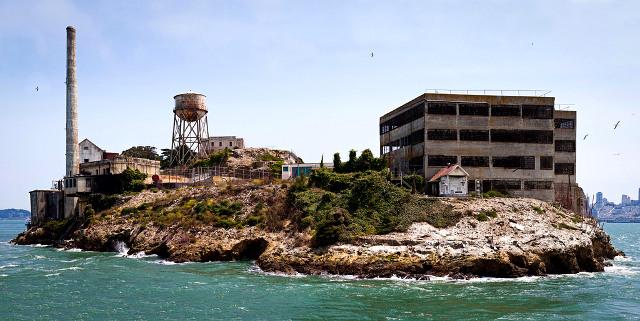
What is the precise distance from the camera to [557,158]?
3322 inches

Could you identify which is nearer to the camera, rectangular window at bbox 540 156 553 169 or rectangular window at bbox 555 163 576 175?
rectangular window at bbox 540 156 553 169

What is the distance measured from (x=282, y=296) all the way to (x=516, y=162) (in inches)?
1790

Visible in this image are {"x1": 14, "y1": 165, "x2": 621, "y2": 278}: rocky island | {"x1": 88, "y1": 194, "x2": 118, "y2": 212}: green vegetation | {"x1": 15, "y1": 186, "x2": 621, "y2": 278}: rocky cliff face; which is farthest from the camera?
{"x1": 88, "y1": 194, "x2": 118, "y2": 212}: green vegetation

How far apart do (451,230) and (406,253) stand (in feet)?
22.0

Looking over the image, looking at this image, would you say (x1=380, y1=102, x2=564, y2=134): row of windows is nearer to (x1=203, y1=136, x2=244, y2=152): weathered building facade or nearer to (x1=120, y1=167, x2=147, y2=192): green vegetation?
(x1=120, y1=167, x2=147, y2=192): green vegetation

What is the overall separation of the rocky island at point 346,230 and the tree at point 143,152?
5533 cm

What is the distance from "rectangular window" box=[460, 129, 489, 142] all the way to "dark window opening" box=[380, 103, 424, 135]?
600 centimetres

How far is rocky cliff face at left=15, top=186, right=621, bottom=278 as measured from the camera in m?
50.5

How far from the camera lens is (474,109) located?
74.4 meters

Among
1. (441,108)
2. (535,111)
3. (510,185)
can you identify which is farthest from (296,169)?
(535,111)

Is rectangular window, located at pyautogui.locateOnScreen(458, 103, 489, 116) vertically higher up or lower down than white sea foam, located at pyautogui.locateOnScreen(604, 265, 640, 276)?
higher up

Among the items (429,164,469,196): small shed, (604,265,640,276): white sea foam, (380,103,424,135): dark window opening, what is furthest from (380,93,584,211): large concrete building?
(604,265,640,276): white sea foam

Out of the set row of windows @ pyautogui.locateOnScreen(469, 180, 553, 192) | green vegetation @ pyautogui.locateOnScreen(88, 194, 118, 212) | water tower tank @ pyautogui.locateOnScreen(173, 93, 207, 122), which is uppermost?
water tower tank @ pyautogui.locateOnScreen(173, 93, 207, 122)

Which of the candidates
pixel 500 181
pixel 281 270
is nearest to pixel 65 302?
pixel 281 270
